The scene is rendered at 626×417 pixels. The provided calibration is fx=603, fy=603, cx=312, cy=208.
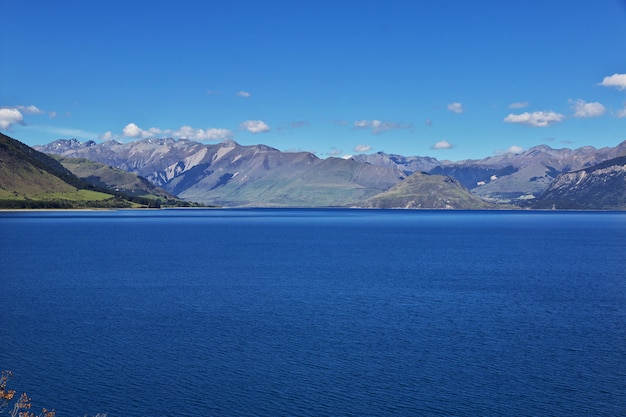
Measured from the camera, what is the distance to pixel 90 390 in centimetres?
5034

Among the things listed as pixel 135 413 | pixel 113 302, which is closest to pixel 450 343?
pixel 135 413

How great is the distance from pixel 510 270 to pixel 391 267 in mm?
26071

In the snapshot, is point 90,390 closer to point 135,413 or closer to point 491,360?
point 135,413

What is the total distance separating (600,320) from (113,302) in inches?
2623

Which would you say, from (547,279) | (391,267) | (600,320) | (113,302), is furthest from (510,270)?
(113,302)

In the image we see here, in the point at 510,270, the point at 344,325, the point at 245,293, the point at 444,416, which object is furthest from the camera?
the point at 510,270

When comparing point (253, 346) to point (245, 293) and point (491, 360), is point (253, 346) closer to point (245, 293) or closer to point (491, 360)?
point (491, 360)

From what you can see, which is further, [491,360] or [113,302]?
[113,302]

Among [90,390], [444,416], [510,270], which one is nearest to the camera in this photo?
[444,416]

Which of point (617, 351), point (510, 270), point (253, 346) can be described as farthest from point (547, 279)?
point (253, 346)

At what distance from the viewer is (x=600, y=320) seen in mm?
76000

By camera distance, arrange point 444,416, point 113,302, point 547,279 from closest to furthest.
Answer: point 444,416 → point 113,302 → point 547,279

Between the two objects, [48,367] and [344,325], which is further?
[344,325]

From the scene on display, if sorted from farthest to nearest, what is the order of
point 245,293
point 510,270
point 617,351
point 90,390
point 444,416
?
1. point 510,270
2. point 245,293
3. point 617,351
4. point 90,390
5. point 444,416
